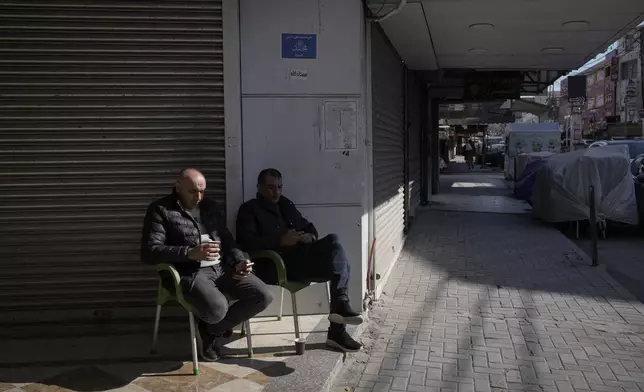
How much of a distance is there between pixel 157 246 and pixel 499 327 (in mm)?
3249

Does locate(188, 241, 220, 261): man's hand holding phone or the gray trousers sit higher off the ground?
locate(188, 241, 220, 261): man's hand holding phone

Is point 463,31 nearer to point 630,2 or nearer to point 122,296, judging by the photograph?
point 630,2

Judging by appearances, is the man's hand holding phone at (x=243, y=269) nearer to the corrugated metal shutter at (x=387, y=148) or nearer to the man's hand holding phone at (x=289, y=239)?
the man's hand holding phone at (x=289, y=239)

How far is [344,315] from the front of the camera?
15.0ft

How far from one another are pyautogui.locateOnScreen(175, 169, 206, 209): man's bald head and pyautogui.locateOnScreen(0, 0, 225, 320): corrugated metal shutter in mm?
760

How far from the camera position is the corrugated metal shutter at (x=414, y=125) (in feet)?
37.1

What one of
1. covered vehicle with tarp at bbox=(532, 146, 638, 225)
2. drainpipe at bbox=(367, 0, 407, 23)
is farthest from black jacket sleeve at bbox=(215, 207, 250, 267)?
covered vehicle with tarp at bbox=(532, 146, 638, 225)

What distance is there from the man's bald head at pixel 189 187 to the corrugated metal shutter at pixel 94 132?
760mm

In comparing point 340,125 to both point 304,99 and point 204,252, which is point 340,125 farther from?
point 204,252

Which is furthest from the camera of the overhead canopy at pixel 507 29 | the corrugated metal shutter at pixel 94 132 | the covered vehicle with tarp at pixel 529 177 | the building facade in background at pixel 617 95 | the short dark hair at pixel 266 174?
the building facade in background at pixel 617 95

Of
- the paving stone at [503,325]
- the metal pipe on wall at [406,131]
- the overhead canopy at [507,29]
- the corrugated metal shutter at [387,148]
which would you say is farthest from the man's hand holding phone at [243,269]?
the metal pipe on wall at [406,131]

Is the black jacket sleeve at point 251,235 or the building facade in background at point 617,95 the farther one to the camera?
the building facade in background at point 617,95

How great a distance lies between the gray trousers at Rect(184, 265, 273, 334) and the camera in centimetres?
405

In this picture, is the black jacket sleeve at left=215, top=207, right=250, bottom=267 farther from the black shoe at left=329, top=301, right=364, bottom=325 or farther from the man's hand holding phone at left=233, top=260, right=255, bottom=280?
the black shoe at left=329, top=301, right=364, bottom=325
